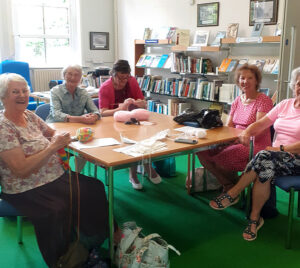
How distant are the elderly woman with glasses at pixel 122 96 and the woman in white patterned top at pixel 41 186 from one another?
3.74 feet

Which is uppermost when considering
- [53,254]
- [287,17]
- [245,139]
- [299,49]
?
[287,17]

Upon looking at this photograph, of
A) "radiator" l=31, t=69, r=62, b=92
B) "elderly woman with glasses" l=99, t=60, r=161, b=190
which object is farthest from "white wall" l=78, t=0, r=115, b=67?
"elderly woman with glasses" l=99, t=60, r=161, b=190

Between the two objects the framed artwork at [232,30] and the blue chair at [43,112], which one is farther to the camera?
the framed artwork at [232,30]

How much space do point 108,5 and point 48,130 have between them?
526cm

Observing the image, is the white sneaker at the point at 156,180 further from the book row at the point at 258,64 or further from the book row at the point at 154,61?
the book row at the point at 154,61

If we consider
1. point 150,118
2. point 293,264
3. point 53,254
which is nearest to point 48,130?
point 53,254

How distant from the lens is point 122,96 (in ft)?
11.3

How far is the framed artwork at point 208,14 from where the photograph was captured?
5.14m

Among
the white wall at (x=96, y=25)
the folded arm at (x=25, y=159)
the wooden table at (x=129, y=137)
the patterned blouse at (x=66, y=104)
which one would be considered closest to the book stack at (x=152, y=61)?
the white wall at (x=96, y=25)

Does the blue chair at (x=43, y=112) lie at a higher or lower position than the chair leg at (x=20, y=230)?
higher

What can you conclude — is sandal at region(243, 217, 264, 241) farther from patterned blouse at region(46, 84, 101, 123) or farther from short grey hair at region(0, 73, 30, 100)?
short grey hair at region(0, 73, 30, 100)

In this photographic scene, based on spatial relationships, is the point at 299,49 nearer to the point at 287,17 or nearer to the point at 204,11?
the point at 287,17

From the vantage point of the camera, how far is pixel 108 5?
6.91 metres

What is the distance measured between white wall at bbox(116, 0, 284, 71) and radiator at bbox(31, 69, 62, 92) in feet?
4.52
